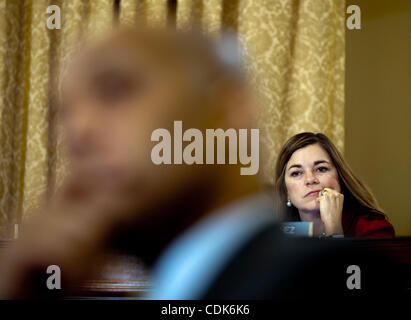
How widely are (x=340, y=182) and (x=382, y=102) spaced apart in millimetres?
368

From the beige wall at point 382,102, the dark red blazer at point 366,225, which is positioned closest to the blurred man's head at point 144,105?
the dark red blazer at point 366,225

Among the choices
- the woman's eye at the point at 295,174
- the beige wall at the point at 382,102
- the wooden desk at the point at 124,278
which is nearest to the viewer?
the wooden desk at the point at 124,278

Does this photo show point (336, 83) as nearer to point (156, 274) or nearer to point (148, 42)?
point (148, 42)

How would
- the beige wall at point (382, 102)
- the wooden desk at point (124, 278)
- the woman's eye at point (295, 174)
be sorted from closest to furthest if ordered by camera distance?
the wooden desk at point (124, 278) < the woman's eye at point (295, 174) < the beige wall at point (382, 102)

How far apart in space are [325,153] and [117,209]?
54 cm

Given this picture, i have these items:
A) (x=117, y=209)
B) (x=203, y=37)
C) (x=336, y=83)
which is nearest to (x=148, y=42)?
(x=203, y=37)

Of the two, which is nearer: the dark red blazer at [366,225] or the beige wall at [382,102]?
the dark red blazer at [366,225]

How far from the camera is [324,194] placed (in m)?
0.87

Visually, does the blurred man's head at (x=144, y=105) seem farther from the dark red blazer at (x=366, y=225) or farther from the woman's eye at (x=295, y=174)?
the dark red blazer at (x=366, y=225)

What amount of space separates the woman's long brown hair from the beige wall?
61mm

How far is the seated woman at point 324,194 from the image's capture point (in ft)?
2.87

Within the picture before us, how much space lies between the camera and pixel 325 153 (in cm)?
95

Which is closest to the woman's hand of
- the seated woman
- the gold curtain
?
the seated woman

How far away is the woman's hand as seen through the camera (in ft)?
2.85
